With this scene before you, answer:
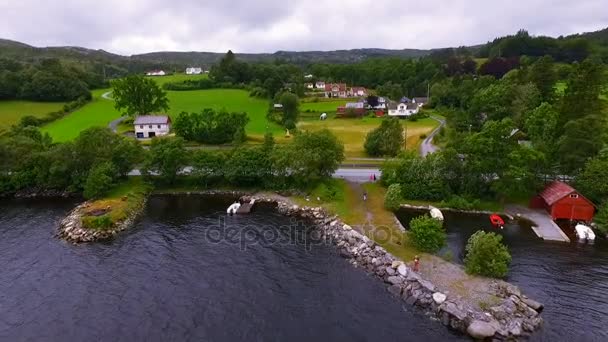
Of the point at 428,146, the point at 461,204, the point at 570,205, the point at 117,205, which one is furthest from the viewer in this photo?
the point at 428,146

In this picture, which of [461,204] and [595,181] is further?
[461,204]

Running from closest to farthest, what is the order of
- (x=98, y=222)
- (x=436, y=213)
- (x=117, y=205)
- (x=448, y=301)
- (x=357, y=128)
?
1. (x=448, y=301)
2. (x=98, y=222)
3. (x=436, y=213)
4. (x=117, y=205)
5. (x=357, y=128)

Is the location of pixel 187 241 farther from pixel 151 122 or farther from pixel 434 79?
pixel 434 79

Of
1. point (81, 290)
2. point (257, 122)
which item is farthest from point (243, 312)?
point (257, 122)

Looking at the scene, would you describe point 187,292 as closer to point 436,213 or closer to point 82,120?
point 436,213

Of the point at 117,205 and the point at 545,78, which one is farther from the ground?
the point at 545,78

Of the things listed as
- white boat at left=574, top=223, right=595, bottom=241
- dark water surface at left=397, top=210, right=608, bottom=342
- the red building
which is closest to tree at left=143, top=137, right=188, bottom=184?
dark water surface at left=397, top=210, right=608, bottom=342

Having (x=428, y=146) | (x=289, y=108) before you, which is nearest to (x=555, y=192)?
(x=428, y=146)
